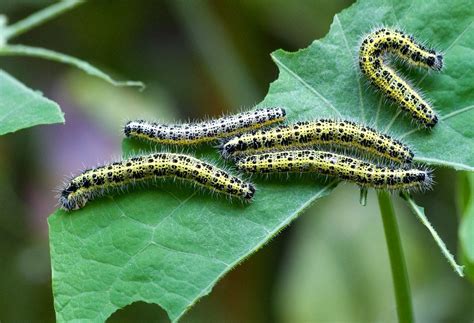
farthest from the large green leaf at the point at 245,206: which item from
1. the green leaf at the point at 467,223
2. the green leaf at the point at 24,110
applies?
the green leaf at the point at 24,110

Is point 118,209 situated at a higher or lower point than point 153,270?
higher

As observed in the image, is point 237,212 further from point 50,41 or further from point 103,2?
point 50,41

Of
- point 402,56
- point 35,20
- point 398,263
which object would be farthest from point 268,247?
point 398,263

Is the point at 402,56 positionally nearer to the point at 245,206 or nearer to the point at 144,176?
the point at 245,206

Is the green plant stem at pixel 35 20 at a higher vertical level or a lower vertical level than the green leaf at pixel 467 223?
higher

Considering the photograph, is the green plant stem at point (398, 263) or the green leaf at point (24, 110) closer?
the green plant stem at point (398, 263)

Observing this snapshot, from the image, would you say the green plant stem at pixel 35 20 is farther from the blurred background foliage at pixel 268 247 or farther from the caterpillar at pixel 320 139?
the caterpillar at pixel 320 139

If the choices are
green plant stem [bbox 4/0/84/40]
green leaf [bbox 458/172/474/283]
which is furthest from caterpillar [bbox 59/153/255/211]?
green plant stem [bbox 4/0/84/40]

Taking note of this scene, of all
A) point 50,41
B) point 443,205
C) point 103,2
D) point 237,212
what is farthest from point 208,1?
point 237,212
